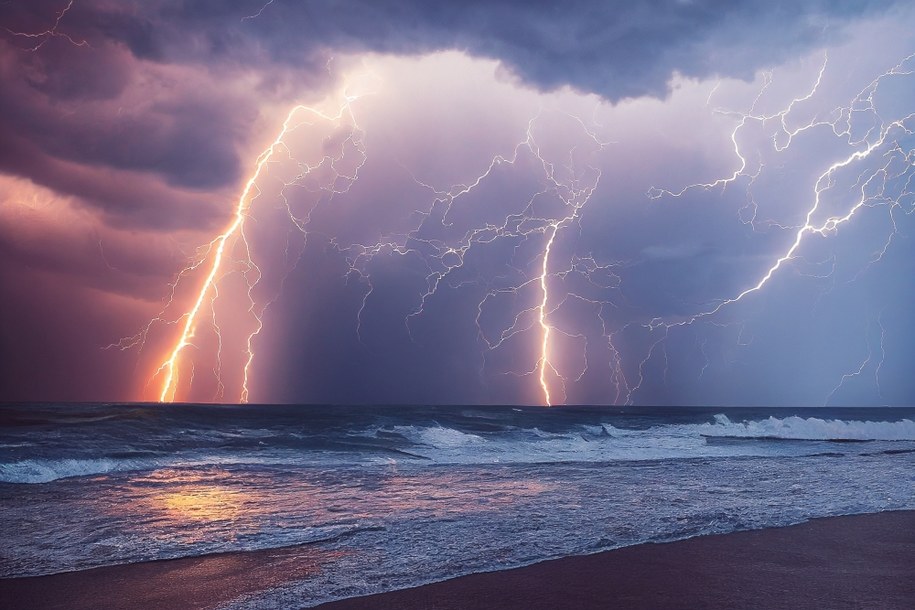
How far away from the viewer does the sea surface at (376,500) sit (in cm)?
453

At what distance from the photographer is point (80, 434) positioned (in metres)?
15.0

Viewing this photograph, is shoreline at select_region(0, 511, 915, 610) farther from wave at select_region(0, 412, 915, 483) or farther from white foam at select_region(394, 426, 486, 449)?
white foam at select_region(394, 426, 486, 449)

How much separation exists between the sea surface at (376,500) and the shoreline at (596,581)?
7.7 inches

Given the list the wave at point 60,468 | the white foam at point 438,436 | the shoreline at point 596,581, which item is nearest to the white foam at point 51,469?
the wave at point 60,468

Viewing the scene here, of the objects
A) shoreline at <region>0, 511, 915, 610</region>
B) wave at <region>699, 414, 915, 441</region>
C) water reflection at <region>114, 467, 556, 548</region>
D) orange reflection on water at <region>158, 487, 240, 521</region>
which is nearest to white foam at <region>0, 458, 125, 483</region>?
water reflection at <region>114, 467, 556, 548</region>

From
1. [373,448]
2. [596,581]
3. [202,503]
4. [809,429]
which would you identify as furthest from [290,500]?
[809,429]

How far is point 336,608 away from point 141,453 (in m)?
10.8

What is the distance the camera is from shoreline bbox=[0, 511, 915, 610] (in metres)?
3.41

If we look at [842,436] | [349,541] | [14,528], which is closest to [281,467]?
[14,528]

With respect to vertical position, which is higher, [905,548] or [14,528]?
[905,548]

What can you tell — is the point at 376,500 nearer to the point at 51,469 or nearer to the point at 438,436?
the point at 51,469

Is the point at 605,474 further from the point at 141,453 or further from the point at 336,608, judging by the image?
the point at 141,453

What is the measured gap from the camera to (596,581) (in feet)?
12.5

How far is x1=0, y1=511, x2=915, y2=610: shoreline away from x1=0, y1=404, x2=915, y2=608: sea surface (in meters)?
0.20
